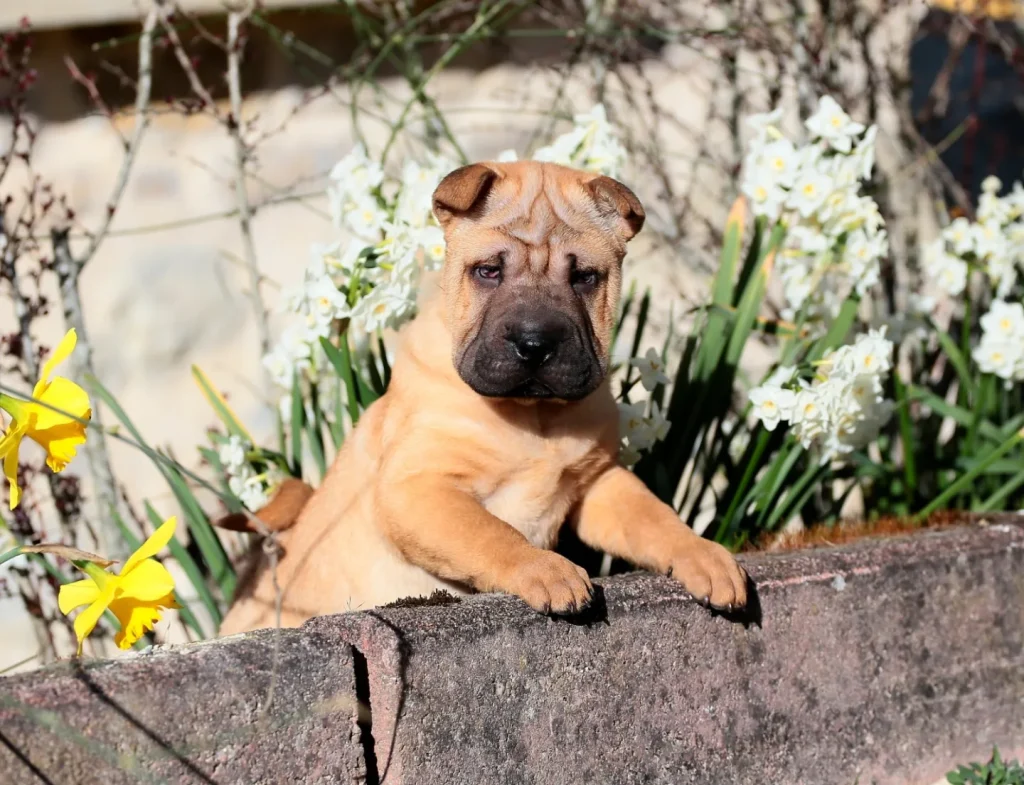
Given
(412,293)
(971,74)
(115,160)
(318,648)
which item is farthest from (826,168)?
(971,74)

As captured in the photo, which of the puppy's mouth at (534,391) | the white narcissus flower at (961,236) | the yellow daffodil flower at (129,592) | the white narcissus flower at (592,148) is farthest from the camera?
the white narcissus flower at (961,236)

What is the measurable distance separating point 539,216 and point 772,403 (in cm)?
80

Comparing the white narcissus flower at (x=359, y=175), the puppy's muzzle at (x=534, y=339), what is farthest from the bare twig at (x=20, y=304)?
the puppy's muzzle at (x=534, y=339)

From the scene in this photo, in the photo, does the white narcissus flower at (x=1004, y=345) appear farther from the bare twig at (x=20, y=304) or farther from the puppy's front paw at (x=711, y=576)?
the bare twig at (x=20, y=304)

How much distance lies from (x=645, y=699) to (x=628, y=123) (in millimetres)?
3244

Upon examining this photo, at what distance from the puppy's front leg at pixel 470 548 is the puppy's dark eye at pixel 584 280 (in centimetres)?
54

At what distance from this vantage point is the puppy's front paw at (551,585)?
2.21m

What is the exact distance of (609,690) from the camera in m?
2.33

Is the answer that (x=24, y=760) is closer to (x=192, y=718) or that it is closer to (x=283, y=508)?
(x=192, y=718)

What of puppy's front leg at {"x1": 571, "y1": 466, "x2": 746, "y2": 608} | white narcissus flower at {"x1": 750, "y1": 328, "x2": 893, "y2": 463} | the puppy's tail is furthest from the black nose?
the puppy's tail

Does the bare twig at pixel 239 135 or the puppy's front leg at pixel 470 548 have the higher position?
the bare twig at pixel 239 135

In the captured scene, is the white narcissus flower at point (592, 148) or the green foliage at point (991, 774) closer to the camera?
the green foliage at point (991, 774)

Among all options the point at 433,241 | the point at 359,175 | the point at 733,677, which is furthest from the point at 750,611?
the point at 359,175

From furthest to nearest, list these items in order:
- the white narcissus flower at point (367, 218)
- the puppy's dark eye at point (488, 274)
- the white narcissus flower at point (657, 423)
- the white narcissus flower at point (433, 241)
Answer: the white narcissus flower at point (367, 218), the white narcissus flower at point (433, 241), the white narcissus flower at point (657, 423), the puppy's dark eye at point (488, 274)
